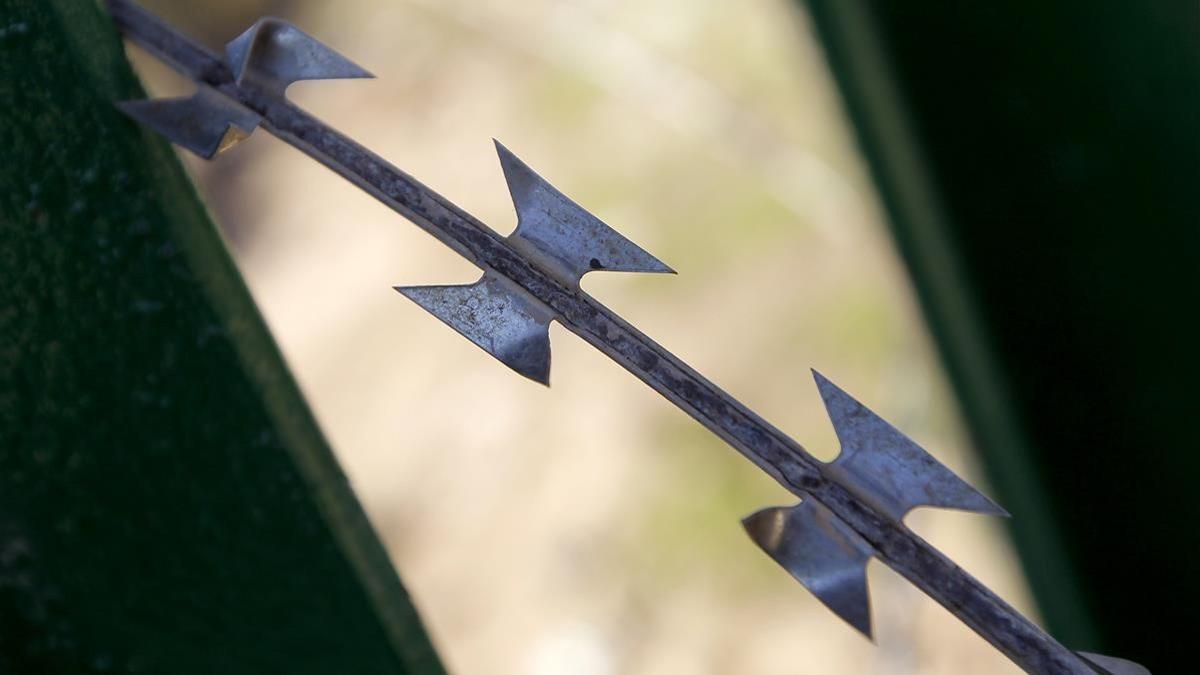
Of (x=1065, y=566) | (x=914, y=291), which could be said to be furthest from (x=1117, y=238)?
(x=1065, y=566)

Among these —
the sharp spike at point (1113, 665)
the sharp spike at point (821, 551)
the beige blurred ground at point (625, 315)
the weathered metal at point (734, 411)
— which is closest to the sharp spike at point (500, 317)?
the weathered metal at point (734, 411)

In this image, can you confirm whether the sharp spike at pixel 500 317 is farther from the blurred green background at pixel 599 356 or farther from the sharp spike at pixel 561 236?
the blurred green background at pixel 599 356

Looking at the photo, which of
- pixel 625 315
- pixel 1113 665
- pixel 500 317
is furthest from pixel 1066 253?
pixel 625 315

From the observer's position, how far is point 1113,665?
537 millimetres

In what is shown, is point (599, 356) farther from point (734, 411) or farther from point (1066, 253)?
point (734, 411)

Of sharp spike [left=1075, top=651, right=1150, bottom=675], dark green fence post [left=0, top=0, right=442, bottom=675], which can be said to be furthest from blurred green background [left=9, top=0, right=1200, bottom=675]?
sharp spike [left=1075, top=651, right=1150, bottom=675]

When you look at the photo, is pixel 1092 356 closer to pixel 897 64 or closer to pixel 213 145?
pixel 897 64

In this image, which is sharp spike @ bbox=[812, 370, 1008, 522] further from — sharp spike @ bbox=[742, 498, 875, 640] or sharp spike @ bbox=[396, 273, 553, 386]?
sharp spike @ bbox=[396, 273, 553, 386]

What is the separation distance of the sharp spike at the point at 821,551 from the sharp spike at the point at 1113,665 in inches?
4.3

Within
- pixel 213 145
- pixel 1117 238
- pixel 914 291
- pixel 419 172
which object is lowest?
pixel 419 172

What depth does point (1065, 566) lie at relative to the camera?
1663 mm

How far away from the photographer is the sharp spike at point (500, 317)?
546mm

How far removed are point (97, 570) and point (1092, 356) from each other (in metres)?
1.28

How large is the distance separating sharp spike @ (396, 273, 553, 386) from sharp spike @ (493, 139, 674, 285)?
23 mm
